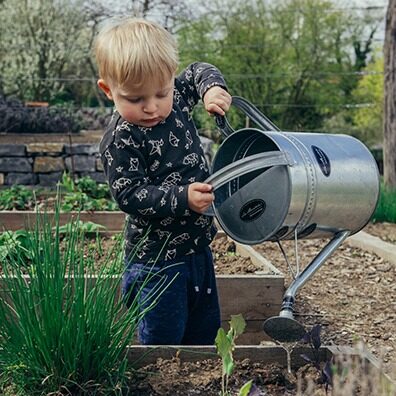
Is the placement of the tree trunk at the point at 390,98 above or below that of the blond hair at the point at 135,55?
below

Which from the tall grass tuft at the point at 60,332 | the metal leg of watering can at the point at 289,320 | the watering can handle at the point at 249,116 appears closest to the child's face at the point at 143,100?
the watering can handle at the point at 249,116

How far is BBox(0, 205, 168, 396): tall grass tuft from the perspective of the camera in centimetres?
194

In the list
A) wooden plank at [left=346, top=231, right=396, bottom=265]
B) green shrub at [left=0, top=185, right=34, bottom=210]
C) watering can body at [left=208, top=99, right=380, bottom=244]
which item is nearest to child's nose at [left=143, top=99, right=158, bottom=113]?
watering can body at [left=208, top=99, right=380, bottom=244]

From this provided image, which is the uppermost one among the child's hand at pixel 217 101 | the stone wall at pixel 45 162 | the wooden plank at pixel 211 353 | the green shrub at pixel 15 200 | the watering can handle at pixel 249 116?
the child's hand at pixel 217 101

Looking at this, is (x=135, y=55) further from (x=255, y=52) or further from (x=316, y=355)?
(x=255, y=52)

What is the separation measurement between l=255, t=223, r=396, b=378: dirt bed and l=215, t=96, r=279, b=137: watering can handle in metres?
0.87

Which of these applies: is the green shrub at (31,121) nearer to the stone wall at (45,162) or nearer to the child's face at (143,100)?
the stone wall at (45,162)

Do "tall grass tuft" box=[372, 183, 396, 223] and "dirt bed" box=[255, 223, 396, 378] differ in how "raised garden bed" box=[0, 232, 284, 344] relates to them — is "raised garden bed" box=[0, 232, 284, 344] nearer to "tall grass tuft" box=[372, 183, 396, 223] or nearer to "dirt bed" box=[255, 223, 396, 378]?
"dirt bed" box=[255, 223, 396, 378]

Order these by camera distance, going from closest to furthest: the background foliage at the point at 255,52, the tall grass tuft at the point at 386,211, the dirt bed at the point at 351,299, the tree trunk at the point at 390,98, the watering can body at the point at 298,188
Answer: the watering can body at the point at 298,188, the dirt bed at the point at 351,299, the tall grass tuft at the point at 386,211, the tree trunk at the point at 390,98, the background foliage at the point at 255,52

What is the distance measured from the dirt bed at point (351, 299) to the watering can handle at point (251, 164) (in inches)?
37.0

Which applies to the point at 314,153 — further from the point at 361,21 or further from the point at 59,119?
the point at 361,21

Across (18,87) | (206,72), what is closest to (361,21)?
(18,87)

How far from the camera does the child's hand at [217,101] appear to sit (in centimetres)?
232

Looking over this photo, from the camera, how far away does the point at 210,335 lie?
8.66 ft
